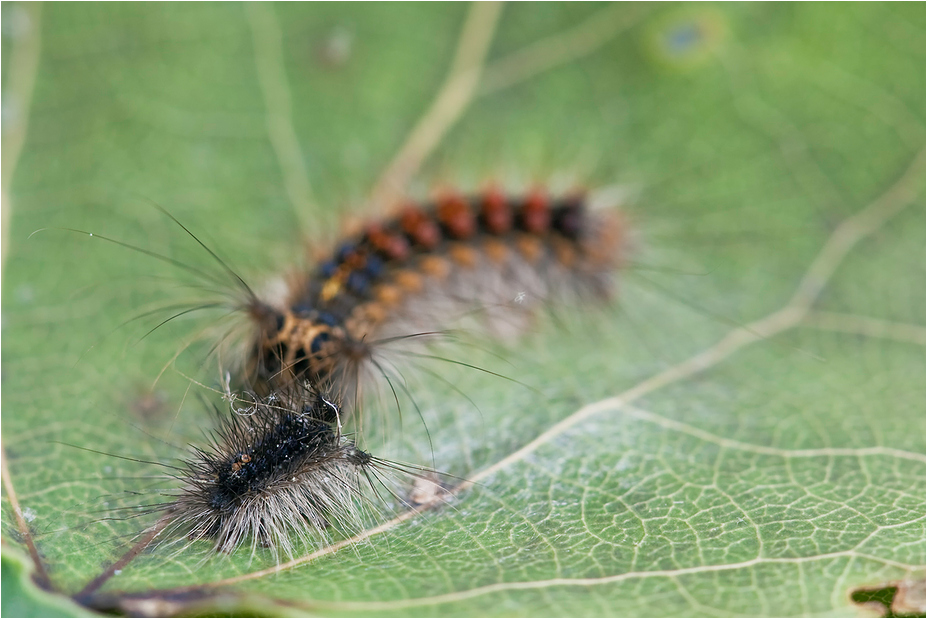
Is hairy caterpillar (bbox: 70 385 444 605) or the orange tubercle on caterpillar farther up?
the orange tubercle on caterpillar

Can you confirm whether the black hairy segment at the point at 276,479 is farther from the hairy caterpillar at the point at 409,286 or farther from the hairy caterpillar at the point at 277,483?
the hairy caterpillar at the point at 409,286

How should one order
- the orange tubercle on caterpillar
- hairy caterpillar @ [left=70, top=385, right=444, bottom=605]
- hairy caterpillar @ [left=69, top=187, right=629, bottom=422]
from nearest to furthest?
1. hairy caterpillar @ [left=70, top=385, right=444, bottom=605]
2. hairy caterpillar @ [left=69, top=187, right=629, bottom=422]
3. the orange tubercle on caterpillar

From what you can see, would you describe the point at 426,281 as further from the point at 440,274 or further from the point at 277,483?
the point at 277,483

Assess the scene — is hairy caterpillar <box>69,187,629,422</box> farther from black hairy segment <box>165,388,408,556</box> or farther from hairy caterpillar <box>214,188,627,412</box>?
black hairy segment <box>165,388,408,556</box>

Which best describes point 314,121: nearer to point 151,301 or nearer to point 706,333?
point 151,301

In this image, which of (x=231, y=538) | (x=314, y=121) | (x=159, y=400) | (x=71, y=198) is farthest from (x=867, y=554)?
(x=71, y=198)

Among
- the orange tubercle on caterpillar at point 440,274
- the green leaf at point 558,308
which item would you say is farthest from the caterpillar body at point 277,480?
the orange tubercle on caterpillar at point 440,274

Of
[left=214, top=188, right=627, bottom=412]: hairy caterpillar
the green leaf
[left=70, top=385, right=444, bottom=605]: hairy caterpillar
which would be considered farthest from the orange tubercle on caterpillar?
[left=70, top=385, right=444, bottom=605]: hairy caterpillar
